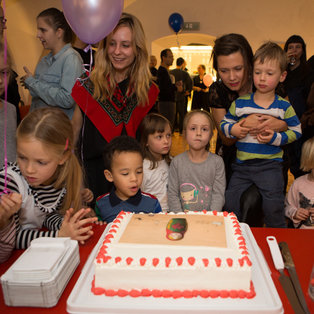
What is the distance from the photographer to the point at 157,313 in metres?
0.81

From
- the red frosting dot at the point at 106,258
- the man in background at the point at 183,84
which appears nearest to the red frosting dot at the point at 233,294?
the red frosting dot at the point at 106,258

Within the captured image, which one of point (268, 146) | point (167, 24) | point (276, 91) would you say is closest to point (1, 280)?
point (268, 146)

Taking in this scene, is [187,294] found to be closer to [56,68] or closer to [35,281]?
[35,281]

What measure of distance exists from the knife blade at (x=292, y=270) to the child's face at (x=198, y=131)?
99 centimetres

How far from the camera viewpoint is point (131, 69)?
83.6 inches

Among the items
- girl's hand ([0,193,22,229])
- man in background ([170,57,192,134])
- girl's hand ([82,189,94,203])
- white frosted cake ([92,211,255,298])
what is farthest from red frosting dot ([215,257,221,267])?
man in background ([170,57,192,134])

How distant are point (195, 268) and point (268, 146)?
49.6 inches

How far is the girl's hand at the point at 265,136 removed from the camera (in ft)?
5.96

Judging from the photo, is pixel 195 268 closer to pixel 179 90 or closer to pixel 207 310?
pixel 207 310

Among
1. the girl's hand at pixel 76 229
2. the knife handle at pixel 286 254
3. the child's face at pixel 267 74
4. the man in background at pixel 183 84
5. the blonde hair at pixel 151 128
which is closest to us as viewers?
the knife handle at pixel 286 254

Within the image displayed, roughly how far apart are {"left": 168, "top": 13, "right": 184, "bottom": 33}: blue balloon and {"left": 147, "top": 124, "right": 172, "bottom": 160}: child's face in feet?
22.6

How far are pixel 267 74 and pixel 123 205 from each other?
3.65 ft

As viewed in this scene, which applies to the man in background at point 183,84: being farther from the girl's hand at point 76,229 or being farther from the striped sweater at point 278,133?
the girl's hand at point 76,229

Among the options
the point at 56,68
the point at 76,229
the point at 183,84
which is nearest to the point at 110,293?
the point at 76,229
